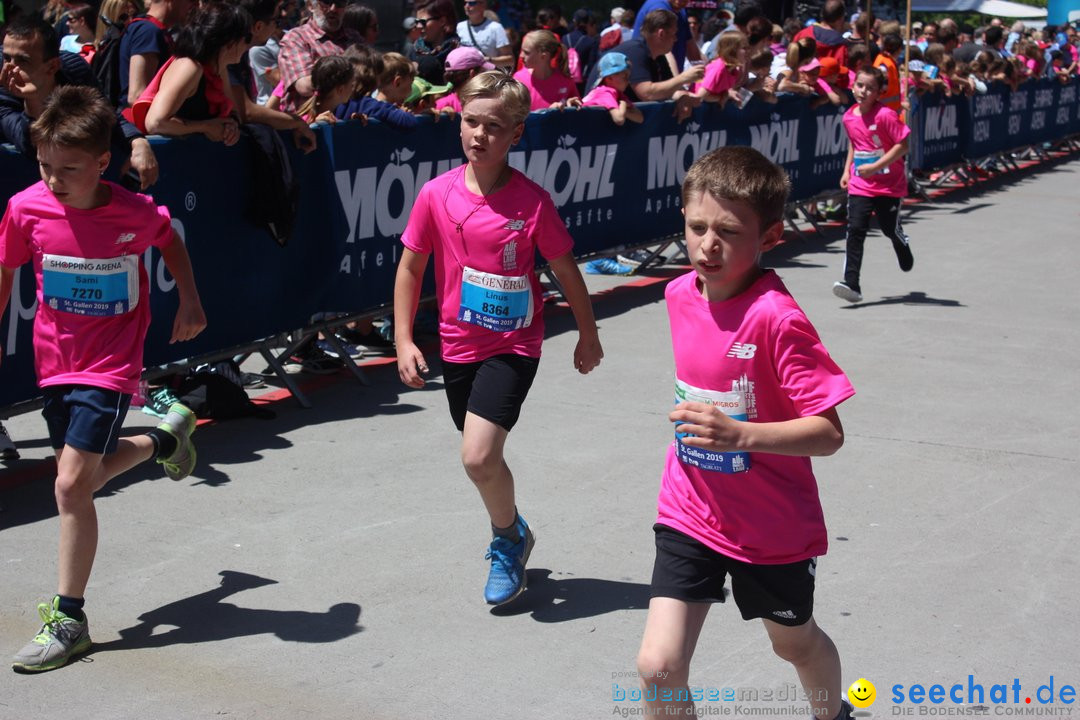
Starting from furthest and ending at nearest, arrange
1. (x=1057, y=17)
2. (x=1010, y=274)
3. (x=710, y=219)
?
(x=1057, y=17)
(x=1010, y=274)
(x=710, y=219)

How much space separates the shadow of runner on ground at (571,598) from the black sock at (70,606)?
1.42 metres

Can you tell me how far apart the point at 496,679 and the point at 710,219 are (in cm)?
178

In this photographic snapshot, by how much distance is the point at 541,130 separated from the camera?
9820mm

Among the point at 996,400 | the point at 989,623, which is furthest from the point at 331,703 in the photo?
the point at 996,400

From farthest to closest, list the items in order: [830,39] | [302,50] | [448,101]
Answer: [830,39] → [302,50] → [448,101]

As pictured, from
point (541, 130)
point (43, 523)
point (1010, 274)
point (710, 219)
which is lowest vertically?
point (1010, 274)

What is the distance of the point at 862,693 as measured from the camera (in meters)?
4.13

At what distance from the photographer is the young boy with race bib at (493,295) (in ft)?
15.5

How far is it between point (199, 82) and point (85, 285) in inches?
104

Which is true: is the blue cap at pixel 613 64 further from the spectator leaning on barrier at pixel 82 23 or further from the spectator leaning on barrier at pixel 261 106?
the spectator leaning on barrier at pixel 82 23

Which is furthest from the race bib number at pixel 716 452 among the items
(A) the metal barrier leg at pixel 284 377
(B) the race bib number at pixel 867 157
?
(B) the race bib number at pixel 867 157

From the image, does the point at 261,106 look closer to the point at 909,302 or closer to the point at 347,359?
the point at 347,359

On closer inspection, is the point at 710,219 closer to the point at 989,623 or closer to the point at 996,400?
the point at 989,623

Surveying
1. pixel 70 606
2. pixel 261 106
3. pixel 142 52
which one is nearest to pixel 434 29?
pixel 261 106
